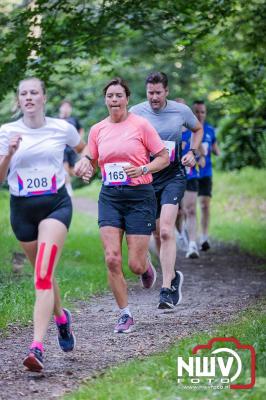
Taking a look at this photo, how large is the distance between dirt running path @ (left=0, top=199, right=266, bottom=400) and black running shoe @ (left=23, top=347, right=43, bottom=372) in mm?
86

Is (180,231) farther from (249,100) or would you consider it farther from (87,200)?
(87,200)

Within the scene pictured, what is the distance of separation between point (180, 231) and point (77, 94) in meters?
20.1

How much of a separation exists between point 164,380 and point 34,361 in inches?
40.7

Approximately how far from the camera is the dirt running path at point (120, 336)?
262 inches

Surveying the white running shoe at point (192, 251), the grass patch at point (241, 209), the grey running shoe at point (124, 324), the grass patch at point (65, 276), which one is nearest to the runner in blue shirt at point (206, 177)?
the grass patch at point (241, 209)

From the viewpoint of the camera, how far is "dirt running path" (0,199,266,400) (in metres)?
6.65

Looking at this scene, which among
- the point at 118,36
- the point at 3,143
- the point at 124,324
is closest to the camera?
the point at 3,143

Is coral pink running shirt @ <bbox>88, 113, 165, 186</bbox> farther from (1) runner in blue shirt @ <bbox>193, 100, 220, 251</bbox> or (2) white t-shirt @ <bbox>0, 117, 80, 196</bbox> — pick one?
(1) runner in blue shirt @ <bbox>193, 100, 220, 251</bbox>

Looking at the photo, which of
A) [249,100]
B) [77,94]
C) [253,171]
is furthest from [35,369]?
[77,94]

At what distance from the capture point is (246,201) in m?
24.2

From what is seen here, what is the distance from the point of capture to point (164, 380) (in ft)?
20.1

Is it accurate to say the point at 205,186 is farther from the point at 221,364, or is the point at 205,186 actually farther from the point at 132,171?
the point at 221,364

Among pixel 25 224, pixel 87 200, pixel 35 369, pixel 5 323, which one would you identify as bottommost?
pixel 87 200

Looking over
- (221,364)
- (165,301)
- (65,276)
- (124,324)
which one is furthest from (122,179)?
(65,276)
